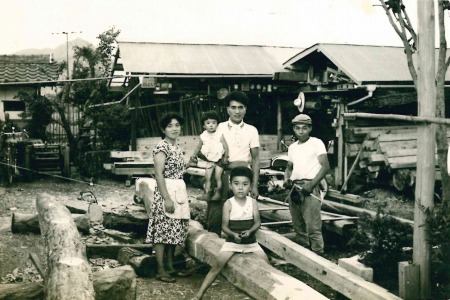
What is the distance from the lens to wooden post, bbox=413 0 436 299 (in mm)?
4301

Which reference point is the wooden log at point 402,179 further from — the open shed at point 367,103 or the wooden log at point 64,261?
the wooden log at point 64,261

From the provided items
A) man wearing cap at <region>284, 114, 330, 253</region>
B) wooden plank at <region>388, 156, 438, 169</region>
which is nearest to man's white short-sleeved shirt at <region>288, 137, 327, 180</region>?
man wearing cap at <region>284, 114, 330, 253</region>

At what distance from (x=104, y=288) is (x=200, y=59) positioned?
487 inches

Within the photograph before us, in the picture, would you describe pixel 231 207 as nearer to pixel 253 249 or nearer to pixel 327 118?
pixel 253 249

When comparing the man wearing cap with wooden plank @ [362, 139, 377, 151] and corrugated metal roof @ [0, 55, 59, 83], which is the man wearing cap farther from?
corrugated metal roof @ [0, 55, 59, 83]

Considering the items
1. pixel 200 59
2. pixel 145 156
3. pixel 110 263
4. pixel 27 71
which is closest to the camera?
pixel 110 263

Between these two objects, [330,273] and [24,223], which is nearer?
[330,273]

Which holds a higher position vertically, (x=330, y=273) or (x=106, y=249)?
(x=330, y=273)

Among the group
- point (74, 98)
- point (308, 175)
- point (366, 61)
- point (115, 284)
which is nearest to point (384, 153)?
point (366, 61)

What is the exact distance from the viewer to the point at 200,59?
53.2ft

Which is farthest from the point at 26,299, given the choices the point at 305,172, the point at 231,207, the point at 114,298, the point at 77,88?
the point at 77,88

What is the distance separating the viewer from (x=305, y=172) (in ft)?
19.9

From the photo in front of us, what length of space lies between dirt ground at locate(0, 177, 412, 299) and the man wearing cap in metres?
0.62

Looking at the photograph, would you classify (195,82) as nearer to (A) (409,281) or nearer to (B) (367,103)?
(B) (367,103)
